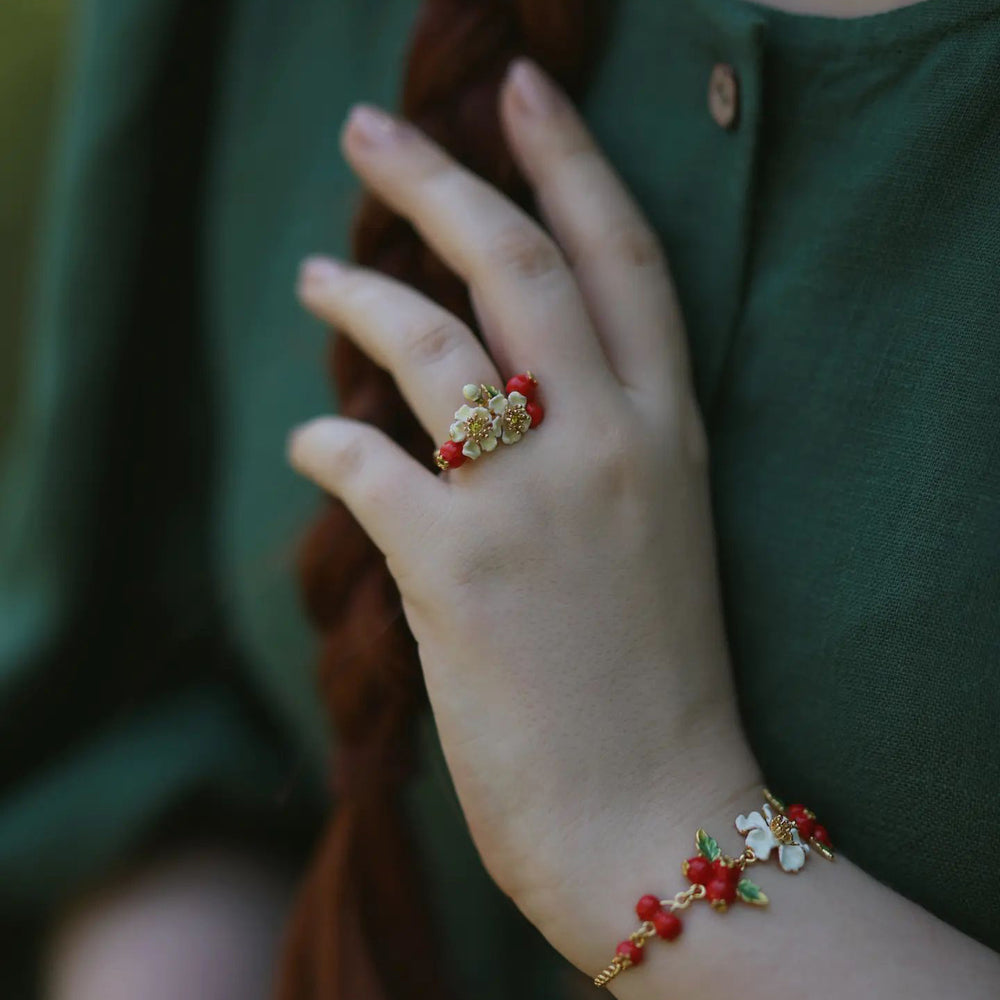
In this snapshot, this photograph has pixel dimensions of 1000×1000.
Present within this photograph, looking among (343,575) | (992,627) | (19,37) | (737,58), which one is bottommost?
(992,627)

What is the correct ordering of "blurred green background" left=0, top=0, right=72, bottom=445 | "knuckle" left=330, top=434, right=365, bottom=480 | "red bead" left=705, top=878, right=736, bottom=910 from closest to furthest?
"red bead" left=705, top=878, right=736, bottom=910, "knuckle" left=330, top=434, right=365, bottom=480, "blurred green background" left=0, top=0, right=72, bottom=445

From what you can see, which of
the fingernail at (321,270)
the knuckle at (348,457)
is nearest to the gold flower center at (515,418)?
the knuckle at (348,457)

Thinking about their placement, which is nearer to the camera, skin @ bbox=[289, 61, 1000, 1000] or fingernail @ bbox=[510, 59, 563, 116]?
skin @ bbox=[289, 61, 1000, 1000]

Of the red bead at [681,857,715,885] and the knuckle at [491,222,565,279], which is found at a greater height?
the knuckle at [491,222,565,279]

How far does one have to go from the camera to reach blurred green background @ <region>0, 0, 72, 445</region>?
1653mm

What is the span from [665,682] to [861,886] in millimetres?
163

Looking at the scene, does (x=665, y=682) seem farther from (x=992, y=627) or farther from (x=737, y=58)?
(x=737, y=58)

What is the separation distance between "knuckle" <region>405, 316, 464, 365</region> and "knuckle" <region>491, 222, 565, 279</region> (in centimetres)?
5

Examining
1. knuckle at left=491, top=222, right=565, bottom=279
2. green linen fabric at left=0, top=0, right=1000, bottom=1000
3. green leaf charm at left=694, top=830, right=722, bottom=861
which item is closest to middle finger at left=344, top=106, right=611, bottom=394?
knuckle at left=491, top=222, right=565, bottom=279

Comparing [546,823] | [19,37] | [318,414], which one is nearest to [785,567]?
[546,823]

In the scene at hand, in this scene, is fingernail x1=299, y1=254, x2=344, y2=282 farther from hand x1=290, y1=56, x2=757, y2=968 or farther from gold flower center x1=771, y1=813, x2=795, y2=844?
gold flower center x1=771, y1=813, x2=795, y2=844

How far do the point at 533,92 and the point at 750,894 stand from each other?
56 cm

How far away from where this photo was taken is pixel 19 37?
1.67 m

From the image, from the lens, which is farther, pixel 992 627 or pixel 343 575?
pixel 343 575
